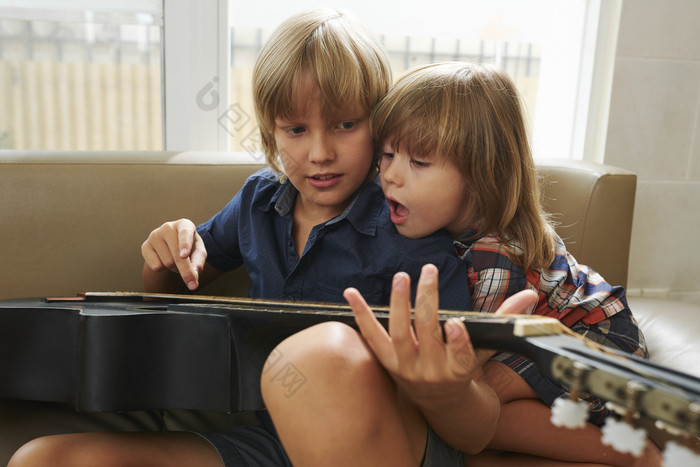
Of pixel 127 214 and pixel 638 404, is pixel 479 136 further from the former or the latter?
pixel 127 214

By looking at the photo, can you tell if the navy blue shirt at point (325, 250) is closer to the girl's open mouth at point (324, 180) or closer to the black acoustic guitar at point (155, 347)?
the girl's open mouth at point (324, 180)

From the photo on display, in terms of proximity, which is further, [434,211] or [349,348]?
[434,211]

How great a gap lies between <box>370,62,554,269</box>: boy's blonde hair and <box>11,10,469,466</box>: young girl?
0.07 m

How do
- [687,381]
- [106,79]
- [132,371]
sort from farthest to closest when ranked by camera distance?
[106,79], [132,371], [687,381]

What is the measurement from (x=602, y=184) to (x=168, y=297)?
783 mm

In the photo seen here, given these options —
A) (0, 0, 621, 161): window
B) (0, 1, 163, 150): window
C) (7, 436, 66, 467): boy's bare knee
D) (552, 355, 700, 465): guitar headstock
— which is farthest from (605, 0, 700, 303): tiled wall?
(7, 436, 66, 467): boy's bare knee

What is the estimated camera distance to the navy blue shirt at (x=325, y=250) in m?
0.86

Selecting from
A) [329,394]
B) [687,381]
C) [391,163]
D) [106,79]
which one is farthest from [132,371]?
[106,79]

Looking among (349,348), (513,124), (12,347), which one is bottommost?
(12,347)

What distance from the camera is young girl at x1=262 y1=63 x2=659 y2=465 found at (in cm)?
82

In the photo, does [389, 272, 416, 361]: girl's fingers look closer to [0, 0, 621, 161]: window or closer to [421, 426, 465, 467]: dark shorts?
[421, 426, 465, 467]: dark shorts

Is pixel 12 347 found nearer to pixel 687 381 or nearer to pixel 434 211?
pixel 434 211

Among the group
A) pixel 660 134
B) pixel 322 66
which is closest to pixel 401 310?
pixel 322 66

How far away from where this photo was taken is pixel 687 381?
1.41 feet
